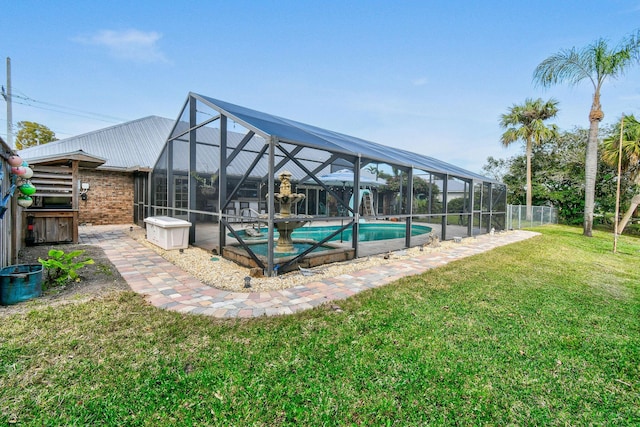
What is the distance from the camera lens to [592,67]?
10734 millimetres

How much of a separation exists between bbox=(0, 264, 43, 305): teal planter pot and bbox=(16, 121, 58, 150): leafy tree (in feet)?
112

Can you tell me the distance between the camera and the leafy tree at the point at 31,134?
1085 inches

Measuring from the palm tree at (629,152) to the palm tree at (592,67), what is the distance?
115 cm

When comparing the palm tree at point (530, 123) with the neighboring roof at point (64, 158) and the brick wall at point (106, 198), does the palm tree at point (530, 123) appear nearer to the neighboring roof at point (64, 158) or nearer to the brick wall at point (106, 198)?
the neighboring roof at point (64, 158)

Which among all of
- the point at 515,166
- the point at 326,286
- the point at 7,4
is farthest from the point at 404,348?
the point at 515,166

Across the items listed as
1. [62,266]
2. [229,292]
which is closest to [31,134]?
[62,266]

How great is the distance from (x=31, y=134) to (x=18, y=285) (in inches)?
1403

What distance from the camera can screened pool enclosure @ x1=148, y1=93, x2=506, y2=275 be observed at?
5598 mm

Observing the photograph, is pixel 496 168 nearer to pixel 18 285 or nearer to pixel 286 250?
pixel 286 250

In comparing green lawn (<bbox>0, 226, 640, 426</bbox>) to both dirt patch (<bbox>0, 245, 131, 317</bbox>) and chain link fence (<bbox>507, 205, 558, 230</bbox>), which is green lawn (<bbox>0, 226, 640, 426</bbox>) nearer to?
dirt patch (<bbox>0, 245, 131, 317</bbox>)

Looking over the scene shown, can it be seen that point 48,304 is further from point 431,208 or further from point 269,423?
point 431,208

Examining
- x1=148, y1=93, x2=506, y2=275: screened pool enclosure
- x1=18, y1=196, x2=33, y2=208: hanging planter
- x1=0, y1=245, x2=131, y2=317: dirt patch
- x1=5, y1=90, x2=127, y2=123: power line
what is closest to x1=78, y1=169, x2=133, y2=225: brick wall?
x1=148, y1=93, x2=506, y2=275: screened pool enclosure

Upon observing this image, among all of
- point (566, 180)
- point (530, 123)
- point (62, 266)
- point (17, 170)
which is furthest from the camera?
point (530, 123)

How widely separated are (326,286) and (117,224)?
486 inches
